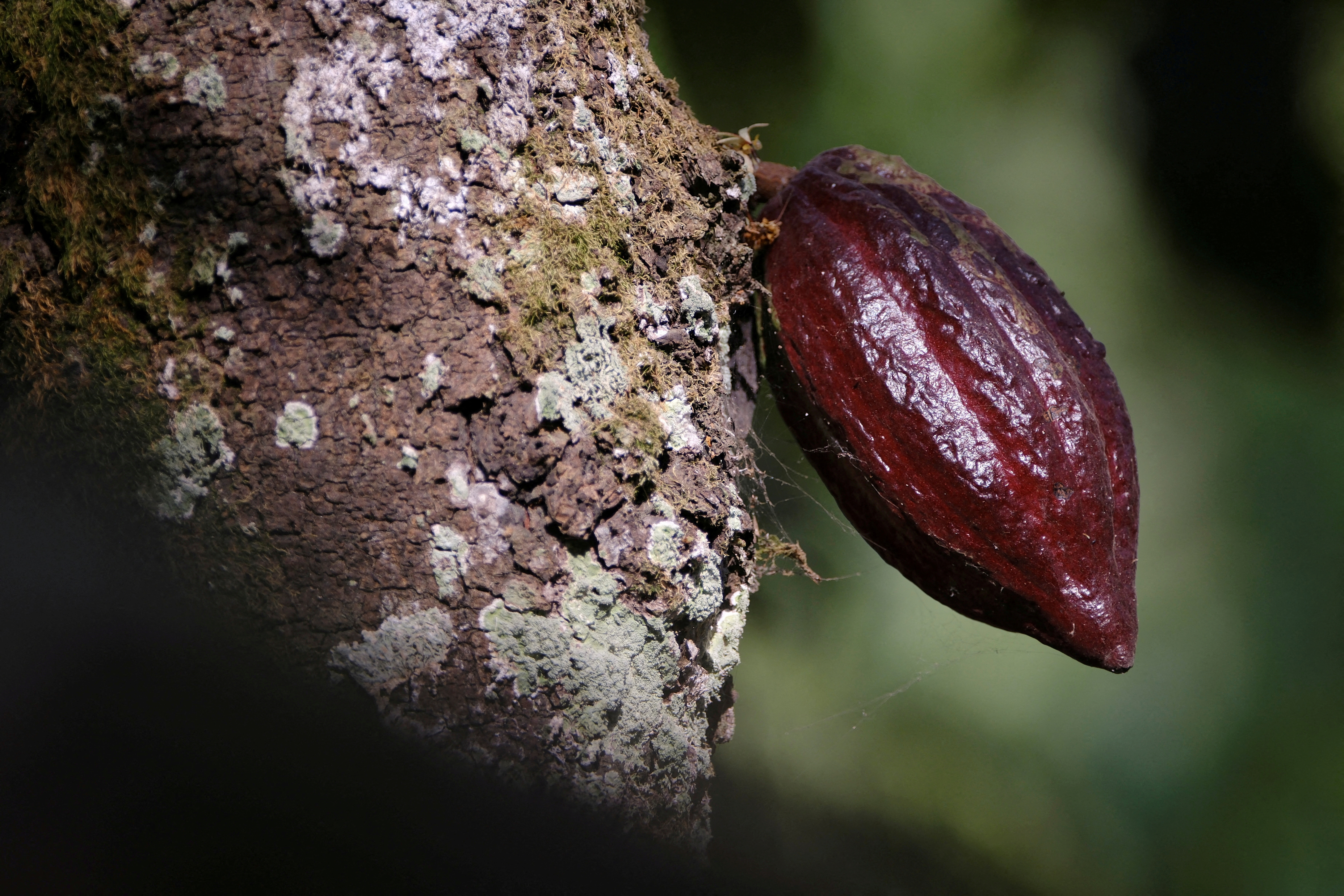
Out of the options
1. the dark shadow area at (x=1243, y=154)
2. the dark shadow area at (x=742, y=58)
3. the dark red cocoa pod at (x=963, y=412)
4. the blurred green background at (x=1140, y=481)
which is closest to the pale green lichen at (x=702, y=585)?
the dark red cocoa pod at (x=963, y=412)

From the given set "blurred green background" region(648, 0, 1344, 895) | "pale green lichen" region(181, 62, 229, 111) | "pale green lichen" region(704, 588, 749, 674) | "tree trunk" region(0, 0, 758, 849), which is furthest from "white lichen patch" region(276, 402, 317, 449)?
"blurred green background" region(648, 0, 1344, 895)

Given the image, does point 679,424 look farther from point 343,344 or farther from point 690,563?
point 343,344

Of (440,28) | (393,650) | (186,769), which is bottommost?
(186,769)

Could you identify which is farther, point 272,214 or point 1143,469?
point 1143,469

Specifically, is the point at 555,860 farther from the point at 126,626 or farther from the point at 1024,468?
the point at 1024,468

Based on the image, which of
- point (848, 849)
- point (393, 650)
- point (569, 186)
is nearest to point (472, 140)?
point (569, 186)

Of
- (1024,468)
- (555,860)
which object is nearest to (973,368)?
(1024,468)
